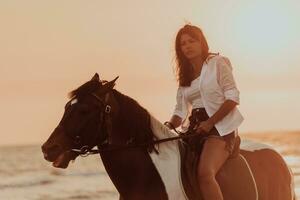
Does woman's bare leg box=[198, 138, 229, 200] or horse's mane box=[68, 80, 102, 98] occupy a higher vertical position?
horse's mane box=[68, 80, 102, 98]

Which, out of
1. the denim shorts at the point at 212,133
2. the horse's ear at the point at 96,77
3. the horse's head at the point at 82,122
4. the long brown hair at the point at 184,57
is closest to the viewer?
the horse's head at the point at 82,122

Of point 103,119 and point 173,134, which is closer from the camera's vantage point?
point 103,119

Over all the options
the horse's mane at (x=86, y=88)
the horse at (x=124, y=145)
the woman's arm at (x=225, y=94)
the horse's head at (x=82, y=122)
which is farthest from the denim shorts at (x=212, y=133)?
the horse's mane at (x=86, y=88)

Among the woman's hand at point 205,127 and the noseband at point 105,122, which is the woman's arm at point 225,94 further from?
the noseband at point 105,122

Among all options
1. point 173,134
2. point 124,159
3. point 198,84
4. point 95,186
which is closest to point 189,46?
point 198,84

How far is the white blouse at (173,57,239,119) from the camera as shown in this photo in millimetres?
6988

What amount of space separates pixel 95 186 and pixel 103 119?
900 inches

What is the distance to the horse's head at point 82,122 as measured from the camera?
253 inches

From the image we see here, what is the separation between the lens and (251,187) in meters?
7.37

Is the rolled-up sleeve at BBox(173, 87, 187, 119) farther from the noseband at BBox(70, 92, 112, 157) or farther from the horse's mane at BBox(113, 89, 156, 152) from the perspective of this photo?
the noseband at BBox(70, 92, 112, 157)

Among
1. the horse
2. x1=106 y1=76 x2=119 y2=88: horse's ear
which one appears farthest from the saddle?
x1=106 y1=76 x2=119 y2=88: horse's ear

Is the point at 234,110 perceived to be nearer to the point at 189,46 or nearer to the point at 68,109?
the point at 189,46

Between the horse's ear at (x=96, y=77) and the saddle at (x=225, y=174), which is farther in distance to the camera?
the saddle at (x=225, y=174)

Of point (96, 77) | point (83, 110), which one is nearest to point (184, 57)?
point (96, 77)
